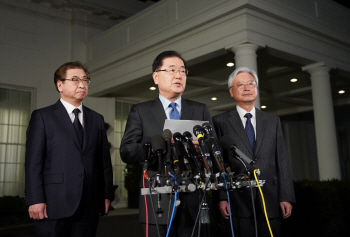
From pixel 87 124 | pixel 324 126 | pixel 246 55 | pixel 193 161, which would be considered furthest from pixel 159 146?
pixel 324 126

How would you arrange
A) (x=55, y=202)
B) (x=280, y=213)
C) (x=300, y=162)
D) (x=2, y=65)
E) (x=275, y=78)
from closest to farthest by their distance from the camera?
1. (x=55, y=202)
2. (x=280, y=213)
3. (x=2, y=65)
4. (x=275, y=78)
5. (x=300, y=162)

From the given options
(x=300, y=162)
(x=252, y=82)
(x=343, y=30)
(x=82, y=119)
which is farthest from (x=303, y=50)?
(x=300, y=162)

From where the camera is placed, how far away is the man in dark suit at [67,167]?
2.29m

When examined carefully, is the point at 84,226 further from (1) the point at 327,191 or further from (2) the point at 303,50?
(2) the point at 303,50

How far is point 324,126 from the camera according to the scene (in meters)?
7.97

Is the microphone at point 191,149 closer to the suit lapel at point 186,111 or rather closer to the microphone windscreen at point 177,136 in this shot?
the microphone windscreen at point 177,136

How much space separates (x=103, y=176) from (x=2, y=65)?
844 cm

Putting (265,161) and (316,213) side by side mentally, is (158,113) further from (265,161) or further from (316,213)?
(316,213)

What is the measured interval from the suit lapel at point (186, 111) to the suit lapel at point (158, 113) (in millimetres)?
115

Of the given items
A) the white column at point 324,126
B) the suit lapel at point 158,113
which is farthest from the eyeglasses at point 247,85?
the white column at point 324,126

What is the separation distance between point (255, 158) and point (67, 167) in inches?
51.1

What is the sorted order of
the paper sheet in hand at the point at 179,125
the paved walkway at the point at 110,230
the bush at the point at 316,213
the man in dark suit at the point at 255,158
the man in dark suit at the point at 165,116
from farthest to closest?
1. the paved walkway at the point at 110,230
2. the bush at the point at 316,213
3. the man in dark suit at the point at 255,158
4. the man in dark suit at the point at 165,116
5. the paper sheet in hand at the point at 179,125

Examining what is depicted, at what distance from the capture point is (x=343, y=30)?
845 cm

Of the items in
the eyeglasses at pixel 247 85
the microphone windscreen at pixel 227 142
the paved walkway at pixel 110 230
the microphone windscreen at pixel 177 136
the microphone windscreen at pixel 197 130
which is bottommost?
the paved walkway at pixel 110 230
